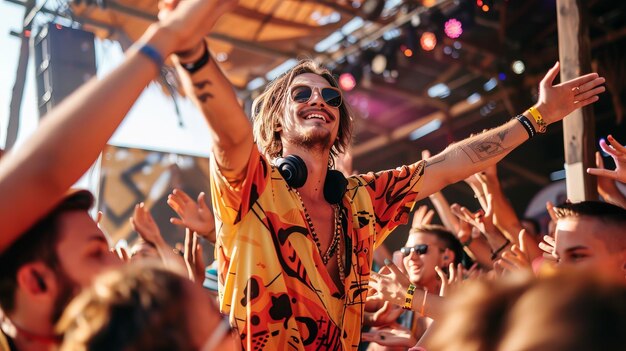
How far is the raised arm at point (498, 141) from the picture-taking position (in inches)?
131

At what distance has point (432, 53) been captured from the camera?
31.7ft

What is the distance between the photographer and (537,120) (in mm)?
3410

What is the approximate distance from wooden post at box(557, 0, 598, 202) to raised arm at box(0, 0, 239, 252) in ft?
11.1

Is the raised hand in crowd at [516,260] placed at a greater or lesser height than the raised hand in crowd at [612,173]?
lesser

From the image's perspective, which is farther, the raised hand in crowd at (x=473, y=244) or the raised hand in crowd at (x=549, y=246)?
the raised hand in crowd at (x=473, y=244)

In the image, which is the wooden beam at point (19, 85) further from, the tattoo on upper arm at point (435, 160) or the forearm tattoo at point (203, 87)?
the forearm tattoo at point (203, 87)

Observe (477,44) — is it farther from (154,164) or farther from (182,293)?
(182,293)

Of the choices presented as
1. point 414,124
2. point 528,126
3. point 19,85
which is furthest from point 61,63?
point 414,124

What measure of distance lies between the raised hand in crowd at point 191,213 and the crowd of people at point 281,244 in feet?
0.04

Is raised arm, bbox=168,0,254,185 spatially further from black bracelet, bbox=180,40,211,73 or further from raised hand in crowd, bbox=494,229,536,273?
raised hand in crowd, bbox=494,229,536,273

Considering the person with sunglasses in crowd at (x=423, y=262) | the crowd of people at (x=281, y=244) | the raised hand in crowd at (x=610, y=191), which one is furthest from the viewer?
the person with sunglasses in crowd at (x=423, y=262)

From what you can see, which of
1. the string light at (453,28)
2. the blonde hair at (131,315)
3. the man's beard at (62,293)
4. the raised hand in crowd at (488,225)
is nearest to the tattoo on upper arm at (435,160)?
the raised hand in crowd at (488,225)

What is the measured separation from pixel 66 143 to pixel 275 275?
1275 mm

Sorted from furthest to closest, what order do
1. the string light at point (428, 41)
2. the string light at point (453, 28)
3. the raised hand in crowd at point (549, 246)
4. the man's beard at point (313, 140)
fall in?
the string light at point (428, 41), the string light at point (453, 28), the raised hand in crowd at point (549, 246), the man's beard at point (313, 140)
